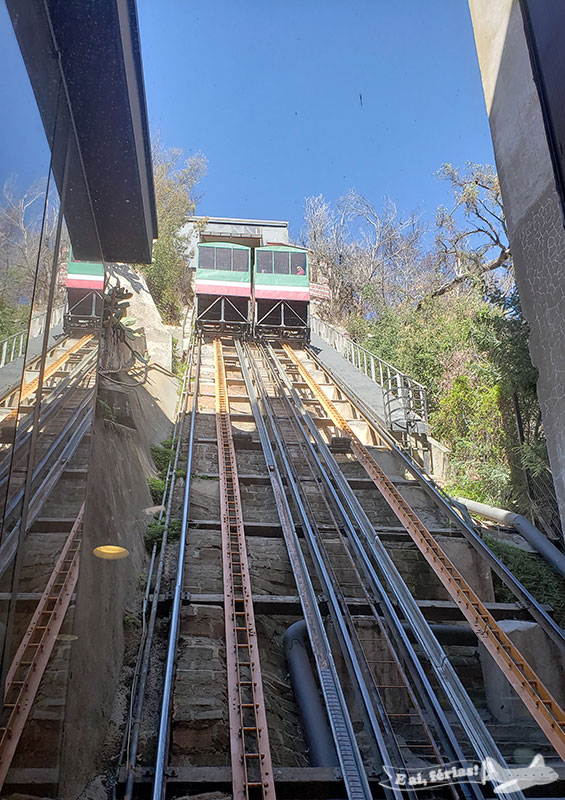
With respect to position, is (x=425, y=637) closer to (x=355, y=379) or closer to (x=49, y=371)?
(x=49, y=371)

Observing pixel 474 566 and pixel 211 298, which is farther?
Answer: pixel 211 298

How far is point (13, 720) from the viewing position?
1596mm

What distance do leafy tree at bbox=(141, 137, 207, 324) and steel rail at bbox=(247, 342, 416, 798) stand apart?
53.3ft

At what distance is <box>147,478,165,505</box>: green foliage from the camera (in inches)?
277

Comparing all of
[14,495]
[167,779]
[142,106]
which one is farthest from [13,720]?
[142,106]

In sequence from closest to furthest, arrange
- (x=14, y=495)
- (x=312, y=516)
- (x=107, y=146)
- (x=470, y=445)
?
(x=14, y=495) < (x=107, y=146) < (x=312, y=516) < (x=470, y=445)

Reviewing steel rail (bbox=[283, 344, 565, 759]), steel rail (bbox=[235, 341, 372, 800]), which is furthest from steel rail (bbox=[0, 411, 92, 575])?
steel rail (bbox=[283, 344, 565, 759])

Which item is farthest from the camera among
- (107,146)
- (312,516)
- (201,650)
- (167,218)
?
(167,218)

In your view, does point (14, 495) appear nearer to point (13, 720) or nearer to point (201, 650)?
point (13, 720)

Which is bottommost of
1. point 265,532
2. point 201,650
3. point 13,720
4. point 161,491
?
point 201,650

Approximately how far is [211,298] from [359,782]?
17.2 metres

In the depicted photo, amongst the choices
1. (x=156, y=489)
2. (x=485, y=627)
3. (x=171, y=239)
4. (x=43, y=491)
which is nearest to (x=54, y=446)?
(x=43, y=491)

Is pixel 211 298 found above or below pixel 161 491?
above

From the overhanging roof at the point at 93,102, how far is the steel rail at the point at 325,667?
11.3 ft
